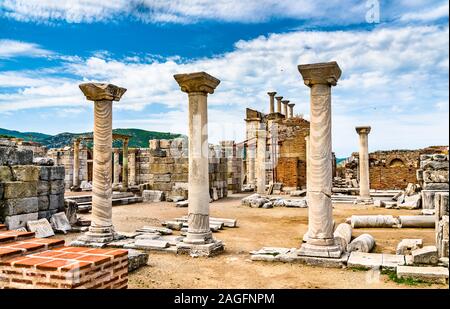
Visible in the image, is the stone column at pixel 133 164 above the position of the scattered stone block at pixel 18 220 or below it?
above

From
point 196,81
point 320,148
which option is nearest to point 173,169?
point 196,81

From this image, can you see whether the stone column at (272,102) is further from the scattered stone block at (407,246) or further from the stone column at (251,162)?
the scattered stone block at (407,246)

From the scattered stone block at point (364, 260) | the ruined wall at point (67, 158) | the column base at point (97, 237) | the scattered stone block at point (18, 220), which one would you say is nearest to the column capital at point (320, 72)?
the scattered stone block at point (364, 260)

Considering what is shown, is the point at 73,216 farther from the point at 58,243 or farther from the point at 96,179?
the point at 58,243

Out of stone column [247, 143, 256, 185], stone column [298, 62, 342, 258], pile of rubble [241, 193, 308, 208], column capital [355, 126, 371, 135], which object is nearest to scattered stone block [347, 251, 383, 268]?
stone column [298, 62, 342, 258]

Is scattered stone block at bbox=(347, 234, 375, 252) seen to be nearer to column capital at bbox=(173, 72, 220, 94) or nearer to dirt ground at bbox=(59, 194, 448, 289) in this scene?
dirt ground at bbox=(59, 194, 448, 289)

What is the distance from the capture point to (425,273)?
19.4 feet

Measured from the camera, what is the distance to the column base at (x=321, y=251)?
712 centimetres

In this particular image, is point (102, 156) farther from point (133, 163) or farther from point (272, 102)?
point (272, 102)

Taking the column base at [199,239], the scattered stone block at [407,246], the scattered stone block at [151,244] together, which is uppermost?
the column base at [199,239]

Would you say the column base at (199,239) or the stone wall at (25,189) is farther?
the stone wall at (25,189)

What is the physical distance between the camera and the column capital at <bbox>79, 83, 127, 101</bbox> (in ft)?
29.8

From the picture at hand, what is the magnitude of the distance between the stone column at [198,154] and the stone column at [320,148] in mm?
2117

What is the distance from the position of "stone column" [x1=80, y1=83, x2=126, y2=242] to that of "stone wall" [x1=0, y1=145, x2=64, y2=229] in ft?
8.02
